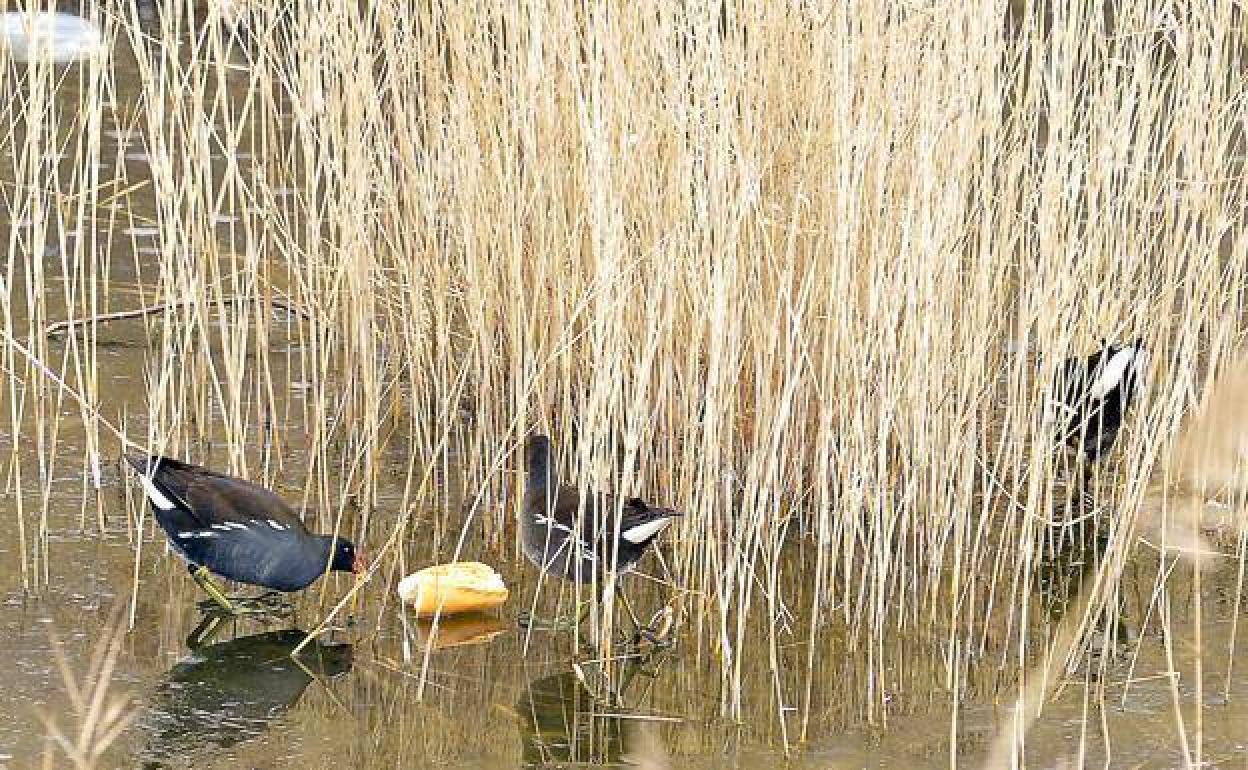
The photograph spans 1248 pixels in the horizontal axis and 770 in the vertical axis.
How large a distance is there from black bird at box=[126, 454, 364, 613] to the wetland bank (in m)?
0.09

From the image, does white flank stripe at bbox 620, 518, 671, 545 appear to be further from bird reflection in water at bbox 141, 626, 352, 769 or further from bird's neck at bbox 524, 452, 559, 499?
Answer: bird reflection in water at bbox 141, 626, 352, 769

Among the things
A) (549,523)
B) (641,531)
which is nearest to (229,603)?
(549,523)

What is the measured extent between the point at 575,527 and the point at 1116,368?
1487 millimetres

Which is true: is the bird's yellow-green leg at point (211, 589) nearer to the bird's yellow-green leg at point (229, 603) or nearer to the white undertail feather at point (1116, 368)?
the bird's yellow-green leg at point (229, 603)

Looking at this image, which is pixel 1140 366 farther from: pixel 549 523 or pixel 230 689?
pixel 230 689

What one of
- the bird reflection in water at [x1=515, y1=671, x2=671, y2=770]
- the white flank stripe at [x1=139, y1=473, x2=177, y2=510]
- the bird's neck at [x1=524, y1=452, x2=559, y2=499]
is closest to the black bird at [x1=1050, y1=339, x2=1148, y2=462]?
the bird's neck at [x1=524, y1=452, x2=559, y2=499]

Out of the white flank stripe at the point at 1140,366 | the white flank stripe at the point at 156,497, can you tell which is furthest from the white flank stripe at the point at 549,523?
the white flank stripe at the point at 1140,366

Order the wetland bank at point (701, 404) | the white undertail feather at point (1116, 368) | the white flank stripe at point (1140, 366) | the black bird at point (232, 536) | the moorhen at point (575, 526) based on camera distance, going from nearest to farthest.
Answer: the wetland bank at point (701, 404), the moorhen at point (575, 526), the black bird at point (232, 536), the white flank stripe at point (1140, 366), the white undertail feather at point (1116, 368)

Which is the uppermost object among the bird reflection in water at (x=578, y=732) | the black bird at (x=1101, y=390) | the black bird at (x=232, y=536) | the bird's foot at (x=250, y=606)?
the black bird at (x=1101, y=390)

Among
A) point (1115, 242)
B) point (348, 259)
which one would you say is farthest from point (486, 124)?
point (1115, 242)

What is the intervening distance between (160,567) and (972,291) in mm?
1897

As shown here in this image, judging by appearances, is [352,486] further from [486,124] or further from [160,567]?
[486,124]

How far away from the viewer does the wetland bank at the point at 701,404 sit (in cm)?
353

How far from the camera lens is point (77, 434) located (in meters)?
4.91
